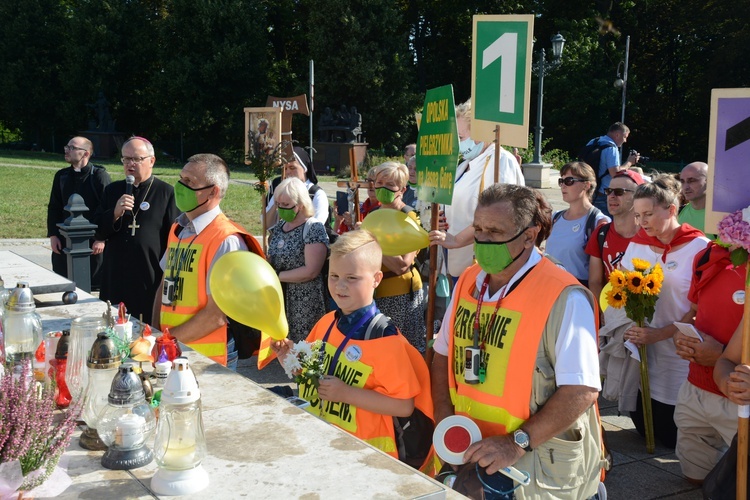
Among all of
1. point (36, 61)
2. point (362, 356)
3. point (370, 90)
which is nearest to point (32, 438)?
point (362, 356)

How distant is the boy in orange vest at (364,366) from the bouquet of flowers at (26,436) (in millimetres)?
1424

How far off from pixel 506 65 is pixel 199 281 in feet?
7.23

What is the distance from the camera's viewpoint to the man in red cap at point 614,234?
5.77 meters

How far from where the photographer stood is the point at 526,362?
2895 mm

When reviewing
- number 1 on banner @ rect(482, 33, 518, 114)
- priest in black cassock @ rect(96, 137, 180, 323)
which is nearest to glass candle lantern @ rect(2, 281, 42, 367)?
priest in black cassock @ rect(96, 137, 180, 323)

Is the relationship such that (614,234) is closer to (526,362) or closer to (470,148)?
(470,148)

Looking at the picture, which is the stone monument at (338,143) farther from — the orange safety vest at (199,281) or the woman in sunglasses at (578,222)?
the orange safety vest at (199,281)

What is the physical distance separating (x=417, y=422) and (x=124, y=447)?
5.06ft

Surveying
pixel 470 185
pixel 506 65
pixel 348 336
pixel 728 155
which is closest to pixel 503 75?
pixel 506 65

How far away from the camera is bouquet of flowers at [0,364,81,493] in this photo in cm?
181

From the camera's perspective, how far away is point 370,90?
1464 inches

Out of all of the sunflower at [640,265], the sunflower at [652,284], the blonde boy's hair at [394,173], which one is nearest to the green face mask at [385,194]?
the blonde boy's hair at [394,173]

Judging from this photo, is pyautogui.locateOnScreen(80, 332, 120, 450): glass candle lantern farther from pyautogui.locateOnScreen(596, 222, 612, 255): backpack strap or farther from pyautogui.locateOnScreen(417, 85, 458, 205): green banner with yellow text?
pyautogui.locateOnScreen(596, 222, 612, 255): backpack strap

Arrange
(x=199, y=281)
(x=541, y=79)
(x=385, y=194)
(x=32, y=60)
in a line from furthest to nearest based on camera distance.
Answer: (x=32, y=60)
(x=541, y=79)
(x=385, y=194)
(x=199, y=281)
